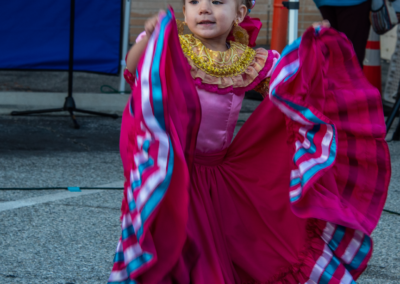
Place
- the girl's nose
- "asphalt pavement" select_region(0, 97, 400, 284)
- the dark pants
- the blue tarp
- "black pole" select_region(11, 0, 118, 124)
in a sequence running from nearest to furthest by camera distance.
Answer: the girl's nose, "asphalt pavement" select_region(0, 97, 400, 284), the dark pants, "black pole" select_region(11, 0, 118, 124), the blue tarp

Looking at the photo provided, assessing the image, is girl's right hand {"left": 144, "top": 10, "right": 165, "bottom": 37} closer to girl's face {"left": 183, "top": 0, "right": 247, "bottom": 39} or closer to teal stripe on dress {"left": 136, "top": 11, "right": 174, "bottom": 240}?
teal stripe on dress {"left": 136, "top": 11, "right": 174, "bottom": 240}

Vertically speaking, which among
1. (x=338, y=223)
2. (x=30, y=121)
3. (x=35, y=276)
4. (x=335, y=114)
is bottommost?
(x=30, y=121)

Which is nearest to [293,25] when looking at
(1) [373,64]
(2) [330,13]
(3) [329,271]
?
(2) [330,13]

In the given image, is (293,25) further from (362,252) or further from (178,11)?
(178,11)

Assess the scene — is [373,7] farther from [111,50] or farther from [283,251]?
[283,251]

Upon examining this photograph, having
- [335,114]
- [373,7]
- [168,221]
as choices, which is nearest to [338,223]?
[335,114]

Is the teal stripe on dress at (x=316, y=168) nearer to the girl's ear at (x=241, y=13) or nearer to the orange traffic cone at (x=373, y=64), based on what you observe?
the girl's ear at (x=241, y=13)

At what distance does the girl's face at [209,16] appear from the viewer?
2.28m

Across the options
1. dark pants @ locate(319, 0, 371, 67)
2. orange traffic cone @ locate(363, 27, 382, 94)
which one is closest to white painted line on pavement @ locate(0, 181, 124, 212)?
dark pants @ locate(319, 0, 371, 67)

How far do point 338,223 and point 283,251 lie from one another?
28cm

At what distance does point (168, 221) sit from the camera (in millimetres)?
1992

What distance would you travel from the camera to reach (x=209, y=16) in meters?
2.29

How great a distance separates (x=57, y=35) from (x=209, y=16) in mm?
3981

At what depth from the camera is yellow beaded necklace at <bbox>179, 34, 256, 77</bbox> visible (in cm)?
231
